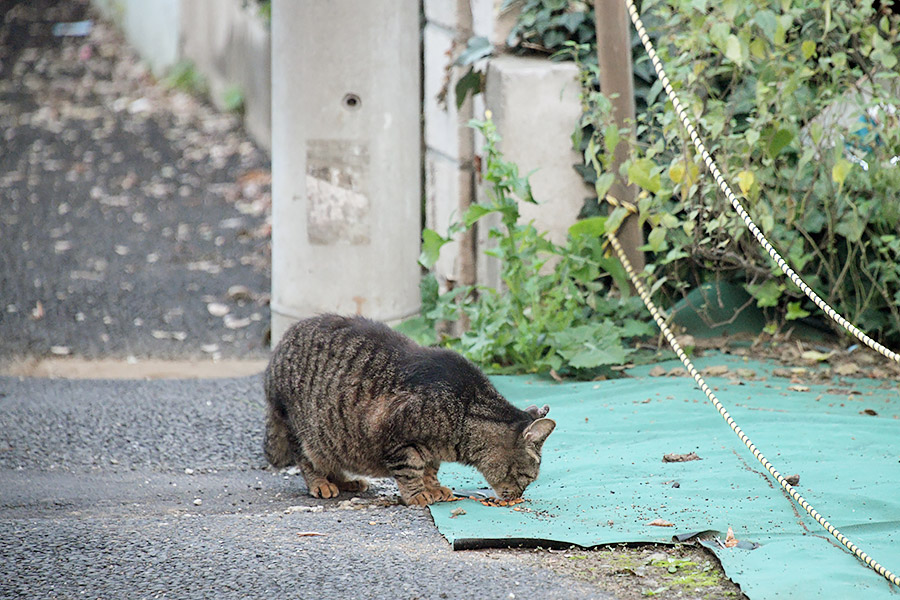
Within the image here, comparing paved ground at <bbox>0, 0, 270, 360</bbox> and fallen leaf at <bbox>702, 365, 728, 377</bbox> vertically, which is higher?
paved ground at <bbox>0, 0, 270, 360</bbox>

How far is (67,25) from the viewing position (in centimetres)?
1502

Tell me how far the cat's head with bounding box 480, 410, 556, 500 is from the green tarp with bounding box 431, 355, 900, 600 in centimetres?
8

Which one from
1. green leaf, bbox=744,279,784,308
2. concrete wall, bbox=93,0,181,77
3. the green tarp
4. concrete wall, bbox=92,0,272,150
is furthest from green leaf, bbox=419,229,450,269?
concrete wall, bbox=93,0,181,77

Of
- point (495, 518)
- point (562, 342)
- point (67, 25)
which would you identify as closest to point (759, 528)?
point (495, 518)

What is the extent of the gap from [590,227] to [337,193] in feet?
4.93

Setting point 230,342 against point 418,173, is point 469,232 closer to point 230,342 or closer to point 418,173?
point 418,173

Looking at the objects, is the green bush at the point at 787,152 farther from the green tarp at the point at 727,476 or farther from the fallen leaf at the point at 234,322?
the fallen leaf at the point at 234,322

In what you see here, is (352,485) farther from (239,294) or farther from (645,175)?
(239,294)

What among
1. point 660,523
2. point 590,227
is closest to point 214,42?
point 590,227

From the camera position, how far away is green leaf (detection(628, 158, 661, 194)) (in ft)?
17.1

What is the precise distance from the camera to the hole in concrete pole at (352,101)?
237 inches

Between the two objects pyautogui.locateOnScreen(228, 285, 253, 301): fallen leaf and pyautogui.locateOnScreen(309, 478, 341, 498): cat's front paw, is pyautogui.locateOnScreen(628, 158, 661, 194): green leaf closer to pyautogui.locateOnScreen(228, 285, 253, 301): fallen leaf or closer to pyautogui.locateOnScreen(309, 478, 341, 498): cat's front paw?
pyautogui.locateOnScreen(309, 478, 341, 498): cat's front paw

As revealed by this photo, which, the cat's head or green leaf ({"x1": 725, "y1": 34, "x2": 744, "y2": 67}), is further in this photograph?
green leaf ({"x1": 725, "y1": 34, "x2": 744, "y2": 67})

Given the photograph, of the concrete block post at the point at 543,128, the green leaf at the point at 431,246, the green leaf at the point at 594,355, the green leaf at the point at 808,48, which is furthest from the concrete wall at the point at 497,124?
the green leaf at the point at 808,48
